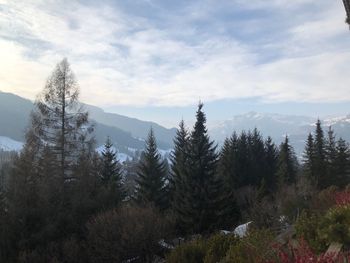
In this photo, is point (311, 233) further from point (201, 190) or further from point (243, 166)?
point (243, 166)

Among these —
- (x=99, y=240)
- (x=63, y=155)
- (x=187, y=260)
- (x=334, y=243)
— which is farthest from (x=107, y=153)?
(x=334, y=243)

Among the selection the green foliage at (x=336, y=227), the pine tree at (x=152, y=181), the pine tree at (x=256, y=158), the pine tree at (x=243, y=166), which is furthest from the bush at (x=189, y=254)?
the pine tree at (x=256, y=158)

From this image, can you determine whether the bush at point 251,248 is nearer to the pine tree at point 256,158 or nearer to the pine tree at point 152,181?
the pine tree at point 152,181

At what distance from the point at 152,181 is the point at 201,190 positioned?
27.5 ft

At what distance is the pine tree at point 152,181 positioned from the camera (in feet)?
128

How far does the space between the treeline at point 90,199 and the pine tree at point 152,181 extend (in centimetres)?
9

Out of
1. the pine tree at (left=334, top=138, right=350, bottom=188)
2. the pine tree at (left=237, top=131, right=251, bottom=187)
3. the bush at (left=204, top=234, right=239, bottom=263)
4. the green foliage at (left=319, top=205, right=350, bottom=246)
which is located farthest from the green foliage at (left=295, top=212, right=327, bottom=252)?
the pine tree at (left=334, top=138, right=350, bottom=188)

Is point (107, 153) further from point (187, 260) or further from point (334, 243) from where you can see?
point (334, 243)

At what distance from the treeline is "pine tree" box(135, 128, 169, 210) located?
A: 0.09 meters

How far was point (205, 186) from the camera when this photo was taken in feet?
106

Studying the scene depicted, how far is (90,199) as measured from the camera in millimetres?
28156

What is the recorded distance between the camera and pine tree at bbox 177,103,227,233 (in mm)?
31562

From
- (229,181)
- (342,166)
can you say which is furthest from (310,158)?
(229,181)

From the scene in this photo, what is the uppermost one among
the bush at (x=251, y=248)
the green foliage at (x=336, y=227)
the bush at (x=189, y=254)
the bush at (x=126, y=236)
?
the green foliage at (x=336, y=227)
